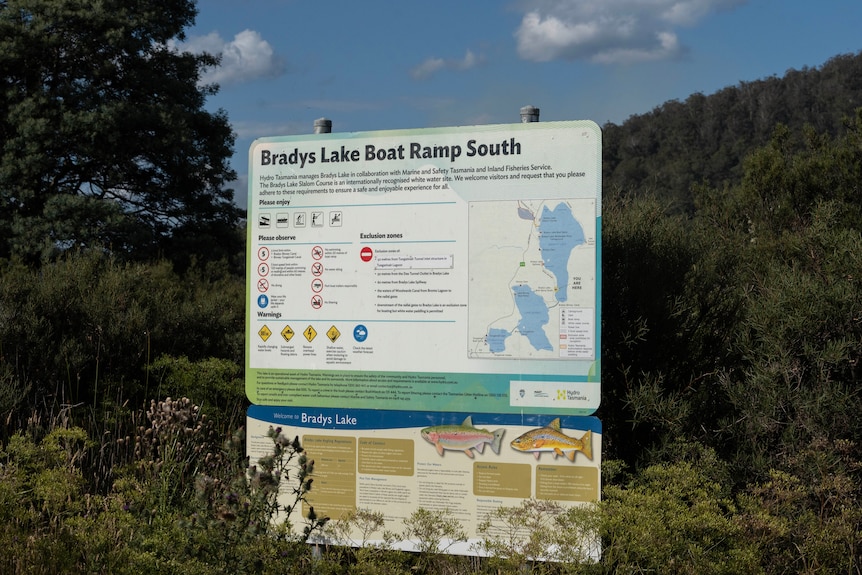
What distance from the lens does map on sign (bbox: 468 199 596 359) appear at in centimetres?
438

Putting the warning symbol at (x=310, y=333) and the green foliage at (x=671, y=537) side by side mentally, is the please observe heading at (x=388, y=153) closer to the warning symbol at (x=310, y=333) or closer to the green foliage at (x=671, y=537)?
the warning symbol at (x=310, y=333)

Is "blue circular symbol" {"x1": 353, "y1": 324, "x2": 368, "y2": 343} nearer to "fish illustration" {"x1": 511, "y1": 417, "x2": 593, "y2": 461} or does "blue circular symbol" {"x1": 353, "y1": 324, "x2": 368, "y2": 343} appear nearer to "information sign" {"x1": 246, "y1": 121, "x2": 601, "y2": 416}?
"information sign" {"x1": 246, "y1": 121, "x2": 601, "y2": 416}

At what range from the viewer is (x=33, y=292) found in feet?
25.4

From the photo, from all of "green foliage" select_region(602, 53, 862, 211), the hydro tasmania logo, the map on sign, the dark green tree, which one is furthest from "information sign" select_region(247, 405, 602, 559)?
"green foliage" select_region(602, 53, 862, 211)

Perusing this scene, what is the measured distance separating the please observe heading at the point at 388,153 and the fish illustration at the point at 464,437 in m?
1.40

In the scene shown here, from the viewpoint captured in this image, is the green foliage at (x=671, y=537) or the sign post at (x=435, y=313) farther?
the sign post at (x=435, y=313)

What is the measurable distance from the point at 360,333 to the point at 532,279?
984 mm

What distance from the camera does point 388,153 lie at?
4.69 meters

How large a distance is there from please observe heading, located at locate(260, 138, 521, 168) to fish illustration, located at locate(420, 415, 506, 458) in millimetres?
1395

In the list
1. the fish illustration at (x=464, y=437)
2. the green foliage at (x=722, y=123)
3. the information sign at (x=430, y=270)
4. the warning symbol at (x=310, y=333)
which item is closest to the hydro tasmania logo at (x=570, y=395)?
the information sign at (x=430, y=270)

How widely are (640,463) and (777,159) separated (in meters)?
8.70

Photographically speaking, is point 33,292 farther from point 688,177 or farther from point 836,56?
point 836,56

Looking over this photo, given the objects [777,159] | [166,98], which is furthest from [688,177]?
[777,159]

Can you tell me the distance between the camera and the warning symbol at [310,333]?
478cm
